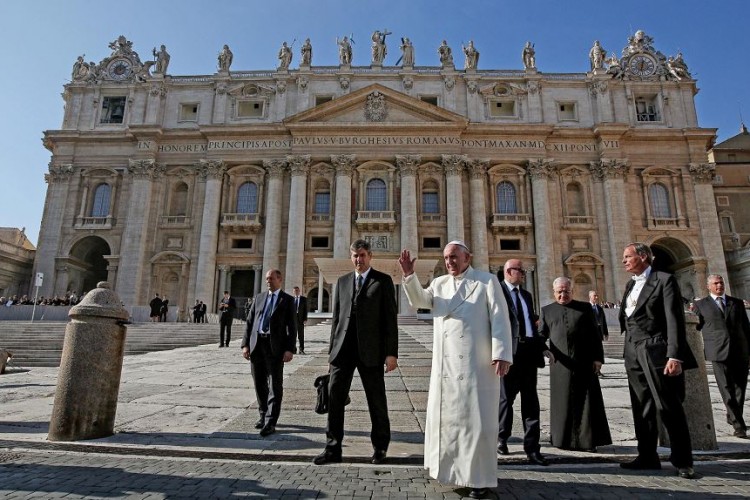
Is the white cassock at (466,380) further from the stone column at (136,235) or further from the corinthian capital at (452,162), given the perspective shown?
the stone column at (136,235)

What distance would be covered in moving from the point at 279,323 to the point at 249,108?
31.6 meters

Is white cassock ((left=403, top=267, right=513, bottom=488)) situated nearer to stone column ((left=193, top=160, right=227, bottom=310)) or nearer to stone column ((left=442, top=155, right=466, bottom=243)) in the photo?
stone column ((left=442, top=155, right=466, bottom=243))

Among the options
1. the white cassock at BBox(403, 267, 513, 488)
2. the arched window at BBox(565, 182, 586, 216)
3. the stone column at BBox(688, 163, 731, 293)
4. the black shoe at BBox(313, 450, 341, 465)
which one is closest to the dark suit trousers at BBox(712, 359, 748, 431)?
the white cassock at BBox(403, 267, 513, 488)

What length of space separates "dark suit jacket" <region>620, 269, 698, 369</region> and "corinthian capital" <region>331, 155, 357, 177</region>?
27288mm

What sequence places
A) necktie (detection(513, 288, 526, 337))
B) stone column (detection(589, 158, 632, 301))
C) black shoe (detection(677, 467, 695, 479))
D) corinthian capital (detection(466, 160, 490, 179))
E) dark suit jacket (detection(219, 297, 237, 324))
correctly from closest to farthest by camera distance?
black shoe (detection(677, 467, 695, 479)) < necktie (detection(513, 288, 526, 337)) < dark suit jacket (detection(219, 297, 237, 324)) < stone column (detection(589, 158, 632, 301)) < corinthian capital (detection(466, 160, 490, 179))

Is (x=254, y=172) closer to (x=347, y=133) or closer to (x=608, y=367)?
(x=347, y=133)

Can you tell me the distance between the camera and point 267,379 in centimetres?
573

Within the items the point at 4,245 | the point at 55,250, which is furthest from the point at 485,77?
the point at 4,245

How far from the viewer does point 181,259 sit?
3047cm

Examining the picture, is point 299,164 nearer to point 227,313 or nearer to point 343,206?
point 343,206

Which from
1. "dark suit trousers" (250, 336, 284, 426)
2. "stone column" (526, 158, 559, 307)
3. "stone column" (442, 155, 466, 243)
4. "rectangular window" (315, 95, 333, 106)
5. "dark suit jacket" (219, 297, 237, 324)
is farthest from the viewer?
"rectangular window" (315, 95, 333, 106)

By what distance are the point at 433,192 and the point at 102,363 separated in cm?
2799

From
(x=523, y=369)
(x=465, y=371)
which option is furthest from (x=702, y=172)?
(x=465, y=371)

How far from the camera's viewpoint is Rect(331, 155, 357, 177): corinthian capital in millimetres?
30781
